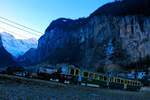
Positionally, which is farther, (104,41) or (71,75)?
(104,41)

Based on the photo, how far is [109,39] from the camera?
87438mm

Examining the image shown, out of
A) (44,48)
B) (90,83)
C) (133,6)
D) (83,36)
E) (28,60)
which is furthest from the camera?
(28,60)

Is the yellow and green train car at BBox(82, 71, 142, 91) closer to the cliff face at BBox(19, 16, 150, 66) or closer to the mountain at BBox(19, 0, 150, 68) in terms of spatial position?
the mountain at BBox(19, 0, 150, 68)

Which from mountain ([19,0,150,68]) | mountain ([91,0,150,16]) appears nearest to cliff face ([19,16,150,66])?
mountain ([19,0,150,68])

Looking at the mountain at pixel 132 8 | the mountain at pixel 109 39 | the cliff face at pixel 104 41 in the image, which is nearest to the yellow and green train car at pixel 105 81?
the mountain at pixel 109 39

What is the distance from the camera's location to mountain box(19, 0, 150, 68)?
81.1m

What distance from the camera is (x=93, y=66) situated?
86.0m

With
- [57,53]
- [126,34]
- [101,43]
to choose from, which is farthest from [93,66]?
[57,53]

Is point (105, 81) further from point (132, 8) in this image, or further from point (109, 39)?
point (132, 8)

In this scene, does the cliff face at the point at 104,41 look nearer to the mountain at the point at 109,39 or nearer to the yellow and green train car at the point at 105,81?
the mountain at the point at 109,39

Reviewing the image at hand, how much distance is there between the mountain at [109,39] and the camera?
8112cm

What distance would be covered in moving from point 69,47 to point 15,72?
251 feet

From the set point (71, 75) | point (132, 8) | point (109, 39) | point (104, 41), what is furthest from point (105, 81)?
point (132, 8)

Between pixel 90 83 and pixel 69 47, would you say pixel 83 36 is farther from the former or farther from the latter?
pixel 90 83
